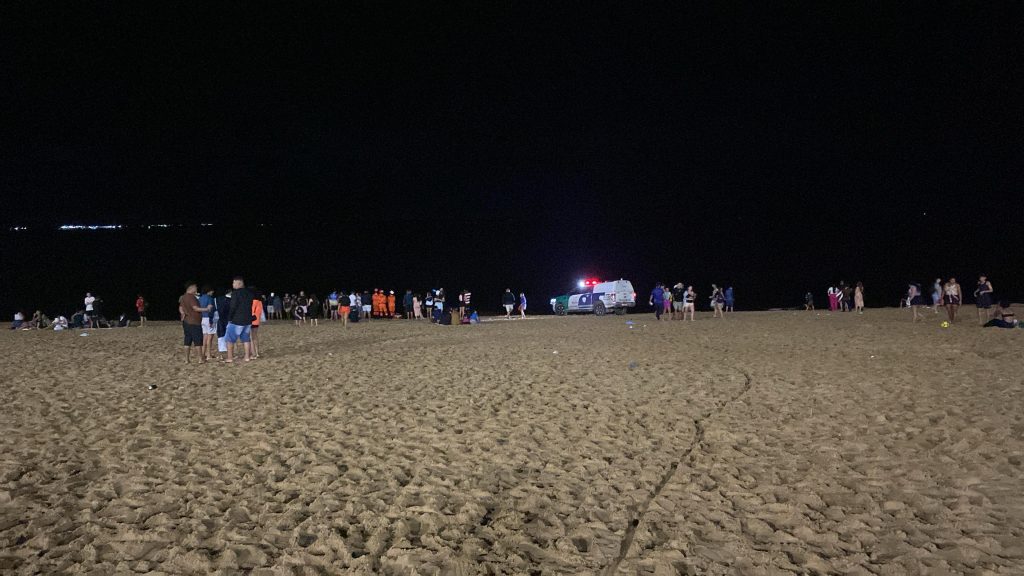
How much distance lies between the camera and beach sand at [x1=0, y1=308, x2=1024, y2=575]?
4.13 metres

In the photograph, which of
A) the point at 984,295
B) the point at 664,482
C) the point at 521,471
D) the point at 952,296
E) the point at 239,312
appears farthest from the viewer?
the point at 952,296

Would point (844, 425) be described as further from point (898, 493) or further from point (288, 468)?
point (288, 468)

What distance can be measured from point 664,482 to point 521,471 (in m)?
1.36

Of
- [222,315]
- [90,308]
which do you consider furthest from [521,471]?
[90,308]

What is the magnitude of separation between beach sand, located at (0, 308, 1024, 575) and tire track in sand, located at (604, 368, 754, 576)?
32 millimetres

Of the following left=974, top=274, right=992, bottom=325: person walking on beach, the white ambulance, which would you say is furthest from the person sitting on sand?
the white ambulance

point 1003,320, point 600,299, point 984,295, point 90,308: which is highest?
point 600,299

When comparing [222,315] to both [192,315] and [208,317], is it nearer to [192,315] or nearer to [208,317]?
[208,317]

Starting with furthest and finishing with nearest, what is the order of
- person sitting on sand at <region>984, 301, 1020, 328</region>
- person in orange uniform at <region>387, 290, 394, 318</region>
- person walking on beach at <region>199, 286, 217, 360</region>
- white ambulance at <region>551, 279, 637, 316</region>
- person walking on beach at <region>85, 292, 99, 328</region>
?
person in orange uniform at <region>387, 290, 394, 318</region> < white ambulance at <region>551, 279, 637, 316</region> < person walking on beach at <region>85, 292, 99, 328</region> < person sitting on sand at <region>984, 301, 1020, 328</region> < person walking on beach at <region>199, 286, 217, 360</region>

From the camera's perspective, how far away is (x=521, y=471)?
5.89 meters

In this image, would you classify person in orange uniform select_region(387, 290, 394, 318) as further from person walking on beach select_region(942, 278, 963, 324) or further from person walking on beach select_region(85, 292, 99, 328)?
person walking on beach select_region(942, 278, 963, 324)

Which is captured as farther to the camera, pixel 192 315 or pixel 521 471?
pixel 192 315

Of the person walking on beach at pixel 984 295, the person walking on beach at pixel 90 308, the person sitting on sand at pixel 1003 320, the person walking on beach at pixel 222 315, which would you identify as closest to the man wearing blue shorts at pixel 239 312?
the person walking on beach at pixel 222 315

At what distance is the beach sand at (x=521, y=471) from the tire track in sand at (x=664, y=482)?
0.03 meters
